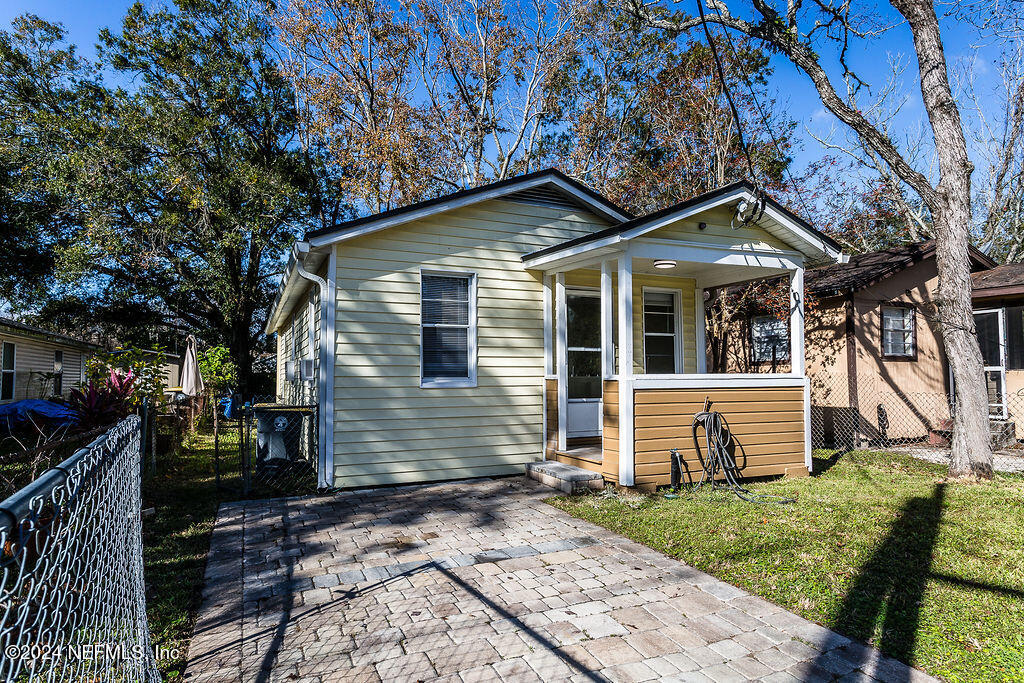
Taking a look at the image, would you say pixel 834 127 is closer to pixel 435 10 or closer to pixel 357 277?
pixel 435 10

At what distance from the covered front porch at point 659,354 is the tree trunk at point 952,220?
1.68 meters

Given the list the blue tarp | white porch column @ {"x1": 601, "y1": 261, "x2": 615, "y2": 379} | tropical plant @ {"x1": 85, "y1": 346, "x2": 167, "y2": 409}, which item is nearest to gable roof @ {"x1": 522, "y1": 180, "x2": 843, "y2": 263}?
white porch column @ {"x1": 601, "y1": 261, "x2": 615, "y2": 379}

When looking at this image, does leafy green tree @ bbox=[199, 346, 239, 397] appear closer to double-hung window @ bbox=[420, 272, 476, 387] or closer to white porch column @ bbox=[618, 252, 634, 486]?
double-hung window @ bbox=[420, 272, 476, 387]

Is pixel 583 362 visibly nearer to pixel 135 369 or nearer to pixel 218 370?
pixel 135 369

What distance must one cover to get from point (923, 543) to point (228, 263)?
Result: 19407 millimetres

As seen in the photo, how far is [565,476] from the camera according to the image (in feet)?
22.6

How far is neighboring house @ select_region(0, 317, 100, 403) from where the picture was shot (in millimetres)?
14648

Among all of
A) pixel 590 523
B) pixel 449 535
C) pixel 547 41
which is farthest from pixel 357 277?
pixel 547 41

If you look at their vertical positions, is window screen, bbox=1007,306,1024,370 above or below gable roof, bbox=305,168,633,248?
below

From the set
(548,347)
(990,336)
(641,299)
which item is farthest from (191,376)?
(990,336)

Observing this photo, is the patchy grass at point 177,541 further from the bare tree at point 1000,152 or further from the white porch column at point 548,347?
the bare tree at point 1000,152

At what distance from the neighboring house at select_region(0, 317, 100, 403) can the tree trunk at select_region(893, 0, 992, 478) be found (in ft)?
54.9

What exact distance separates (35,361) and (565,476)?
17870mm

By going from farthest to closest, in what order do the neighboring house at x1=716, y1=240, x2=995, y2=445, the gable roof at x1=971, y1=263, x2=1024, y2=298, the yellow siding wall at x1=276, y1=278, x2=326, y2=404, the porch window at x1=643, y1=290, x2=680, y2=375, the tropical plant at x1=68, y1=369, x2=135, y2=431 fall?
the neighboring house at x1=716, y1=240, x2=995, y2=445, the gable roof at x1=971, y1=263, x2=1024, y2=298, the porch window at x1=643, y1=290, x2=680, y2=375, the yellow siding wall at x1=276, y1=278, x2=326, y2=404, the tropical plant at x1=68, y1=369, x2=135, y2=431
